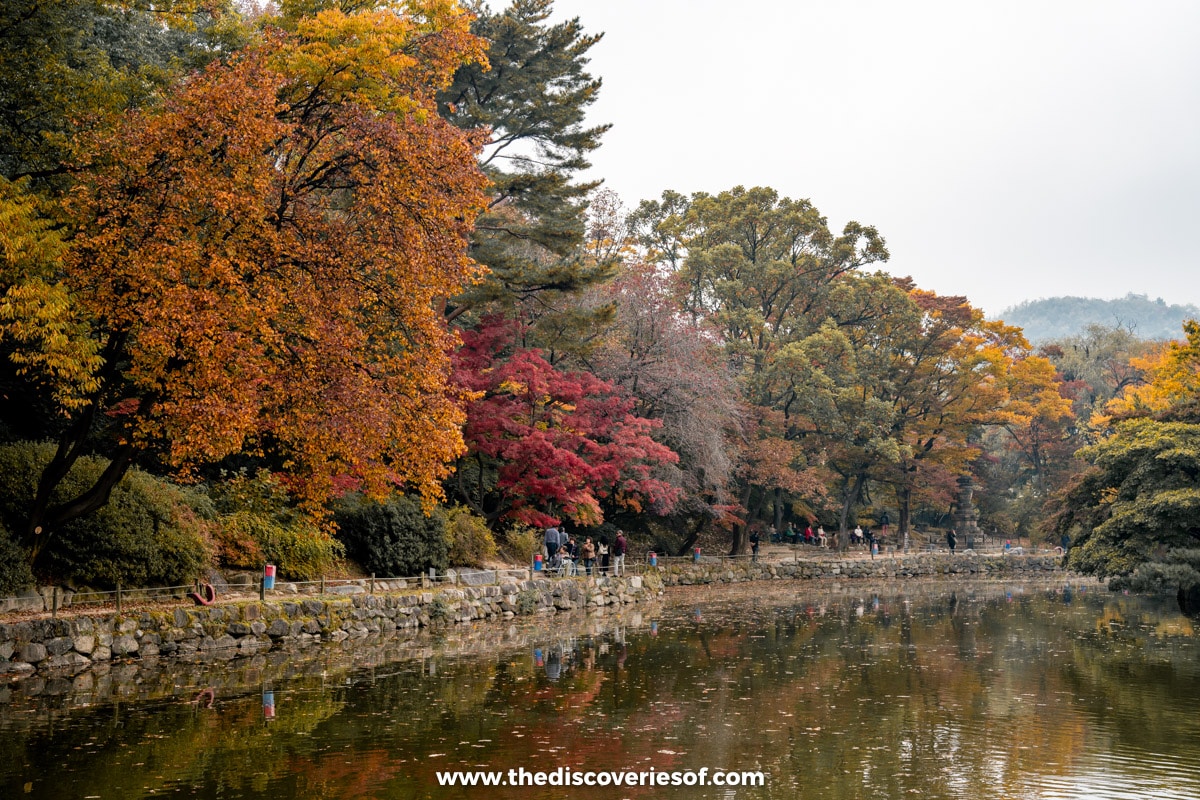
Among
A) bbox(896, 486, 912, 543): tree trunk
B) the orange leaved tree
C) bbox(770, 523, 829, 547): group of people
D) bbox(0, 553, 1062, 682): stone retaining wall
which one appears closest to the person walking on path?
bbox(0, 553, 1062, 682): stone retaining wall

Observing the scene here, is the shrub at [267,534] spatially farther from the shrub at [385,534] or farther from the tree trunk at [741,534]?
the tree trunk at [741,534]

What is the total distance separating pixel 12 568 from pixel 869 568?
38.7m

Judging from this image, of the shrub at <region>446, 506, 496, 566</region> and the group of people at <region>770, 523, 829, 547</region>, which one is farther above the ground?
the shrub at <region>446, 506, 496, 566</region>

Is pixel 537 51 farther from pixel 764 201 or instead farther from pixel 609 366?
pixel 764 201

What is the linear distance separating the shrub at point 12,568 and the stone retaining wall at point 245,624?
33.0 inches

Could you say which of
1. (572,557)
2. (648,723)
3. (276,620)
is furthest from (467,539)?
(648,723)

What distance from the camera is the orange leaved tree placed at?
14555mm

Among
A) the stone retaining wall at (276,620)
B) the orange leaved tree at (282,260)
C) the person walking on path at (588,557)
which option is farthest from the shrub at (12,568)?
the person walking on path at (588,557)

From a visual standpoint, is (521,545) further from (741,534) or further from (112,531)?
(741,534)

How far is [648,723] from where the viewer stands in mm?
11969

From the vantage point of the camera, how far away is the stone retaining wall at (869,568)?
3931 centimetres

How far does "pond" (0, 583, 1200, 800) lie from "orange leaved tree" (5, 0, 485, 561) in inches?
146

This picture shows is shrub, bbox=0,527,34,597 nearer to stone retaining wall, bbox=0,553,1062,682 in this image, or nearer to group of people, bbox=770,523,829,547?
stone retaining wall, bbox=0,553,1062,682

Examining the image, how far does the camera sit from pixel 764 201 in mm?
48781
